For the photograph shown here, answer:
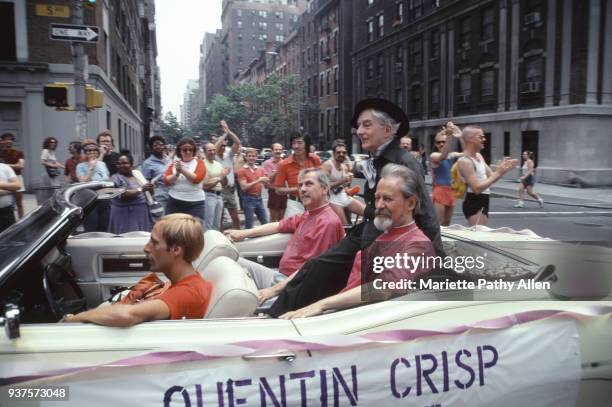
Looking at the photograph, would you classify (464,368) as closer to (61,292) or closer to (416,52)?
(61,292)

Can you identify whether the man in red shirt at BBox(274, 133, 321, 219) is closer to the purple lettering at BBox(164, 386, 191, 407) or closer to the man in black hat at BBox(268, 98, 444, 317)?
the man in black hat at BBox(268, 98, 444, 317)

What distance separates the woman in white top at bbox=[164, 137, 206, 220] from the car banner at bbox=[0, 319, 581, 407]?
5210mm

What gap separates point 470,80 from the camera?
29.4 m

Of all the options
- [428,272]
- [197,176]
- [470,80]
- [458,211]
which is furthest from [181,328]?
[470,80]

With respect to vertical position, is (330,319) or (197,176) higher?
(197,176)

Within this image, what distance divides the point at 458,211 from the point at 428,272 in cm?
1185

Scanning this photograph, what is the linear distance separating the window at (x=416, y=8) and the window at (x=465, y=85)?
6649 millimetres

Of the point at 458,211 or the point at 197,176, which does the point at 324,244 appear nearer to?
the point at 197,176

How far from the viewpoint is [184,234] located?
2.47m

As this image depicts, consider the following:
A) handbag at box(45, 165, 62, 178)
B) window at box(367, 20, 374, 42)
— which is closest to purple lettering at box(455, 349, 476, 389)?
handbag at box(45, 165, 62, 178)

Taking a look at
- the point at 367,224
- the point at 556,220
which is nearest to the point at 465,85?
the point at 556,220

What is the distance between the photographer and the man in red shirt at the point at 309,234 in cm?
375

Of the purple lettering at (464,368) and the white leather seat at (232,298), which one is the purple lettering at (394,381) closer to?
the purple lettering at (464,368)

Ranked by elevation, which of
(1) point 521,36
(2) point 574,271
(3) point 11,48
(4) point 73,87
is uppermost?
(1) point 521,36
